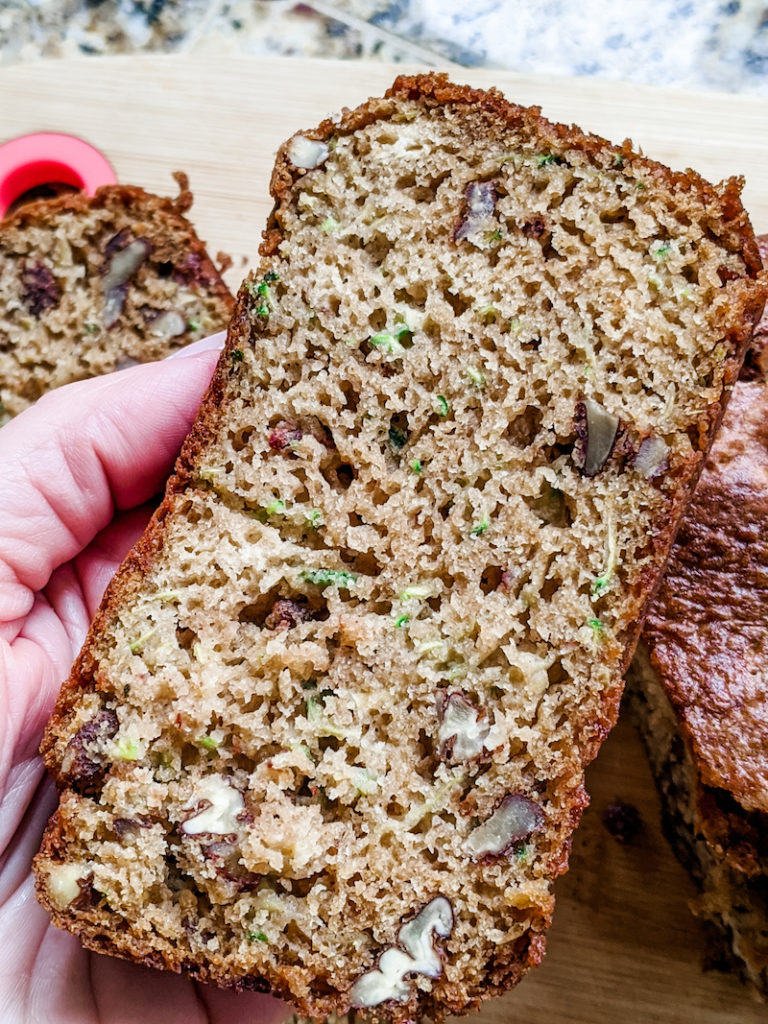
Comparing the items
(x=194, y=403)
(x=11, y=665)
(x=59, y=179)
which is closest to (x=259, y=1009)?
(x=11, y=665)

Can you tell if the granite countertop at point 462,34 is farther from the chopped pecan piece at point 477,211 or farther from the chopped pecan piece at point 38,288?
the chopped pecan piece at point 477,211

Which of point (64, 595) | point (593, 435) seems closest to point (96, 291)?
point (64, 595)

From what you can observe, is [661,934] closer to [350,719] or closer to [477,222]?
[350,719]

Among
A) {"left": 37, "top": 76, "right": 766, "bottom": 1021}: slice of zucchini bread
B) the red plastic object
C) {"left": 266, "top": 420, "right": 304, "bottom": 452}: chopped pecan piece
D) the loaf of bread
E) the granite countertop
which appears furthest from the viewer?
the granite countertop

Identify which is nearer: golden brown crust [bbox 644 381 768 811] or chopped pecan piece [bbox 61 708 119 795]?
chopped pecan piece [bbox 61 708 119 795]

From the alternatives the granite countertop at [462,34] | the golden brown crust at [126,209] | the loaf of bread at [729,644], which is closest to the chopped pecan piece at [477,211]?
the loaf of bread at [729,644]

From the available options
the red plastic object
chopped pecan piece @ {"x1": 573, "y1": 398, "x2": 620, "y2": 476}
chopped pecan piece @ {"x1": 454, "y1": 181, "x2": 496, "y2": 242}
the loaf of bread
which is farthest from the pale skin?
the loaf of bread

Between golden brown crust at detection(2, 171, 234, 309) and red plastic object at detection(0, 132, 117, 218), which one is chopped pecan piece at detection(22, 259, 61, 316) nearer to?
golden brown crust at detection(2, 171, 234, 309)
